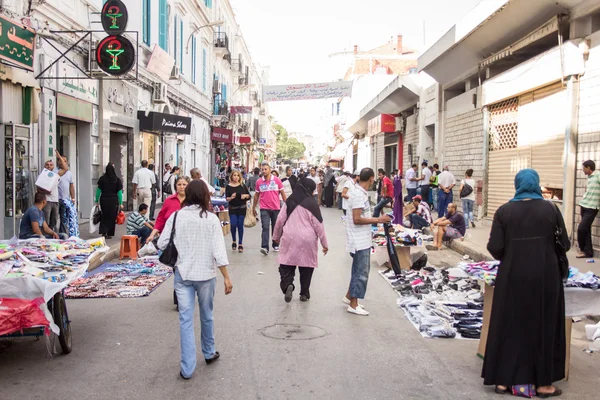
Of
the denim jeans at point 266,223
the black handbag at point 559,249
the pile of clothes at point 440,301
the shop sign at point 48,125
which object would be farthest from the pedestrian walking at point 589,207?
the shop sign at point 48,125

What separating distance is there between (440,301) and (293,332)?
2.33 meters

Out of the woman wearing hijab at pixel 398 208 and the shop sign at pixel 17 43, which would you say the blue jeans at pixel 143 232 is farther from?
the woman wearing hijab at pixel 398 208

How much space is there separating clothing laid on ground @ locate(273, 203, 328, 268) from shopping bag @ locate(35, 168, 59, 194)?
5.87 m

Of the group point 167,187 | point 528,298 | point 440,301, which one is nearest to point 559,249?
point 528,298

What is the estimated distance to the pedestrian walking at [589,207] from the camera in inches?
415

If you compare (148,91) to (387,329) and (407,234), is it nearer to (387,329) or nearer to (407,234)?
(407,234)

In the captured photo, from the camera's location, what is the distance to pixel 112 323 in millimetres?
6805

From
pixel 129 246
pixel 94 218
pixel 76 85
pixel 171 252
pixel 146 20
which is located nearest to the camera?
pixel 171 252

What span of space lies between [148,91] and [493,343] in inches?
775

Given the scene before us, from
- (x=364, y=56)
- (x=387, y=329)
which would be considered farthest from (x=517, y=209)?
(x=364, y=56)

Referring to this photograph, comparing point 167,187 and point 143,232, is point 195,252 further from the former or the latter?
point 167,187

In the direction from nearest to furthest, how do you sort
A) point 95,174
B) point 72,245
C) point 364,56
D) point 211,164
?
point 72,245, point 95,174, point 211,164, point 364,56

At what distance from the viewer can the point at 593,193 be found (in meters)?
10.6

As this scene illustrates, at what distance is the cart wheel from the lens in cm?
546
